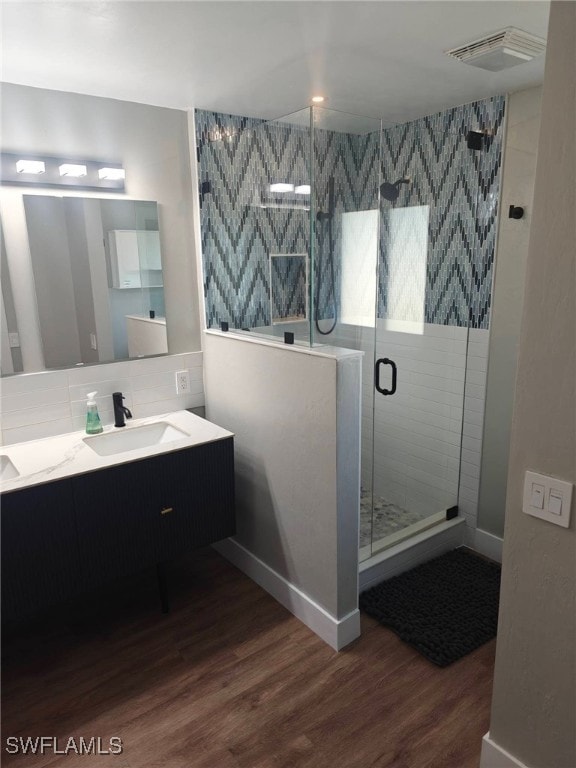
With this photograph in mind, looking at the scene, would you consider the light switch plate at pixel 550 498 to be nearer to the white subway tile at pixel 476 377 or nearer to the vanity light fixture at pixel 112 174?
the white subway tile at pixel 476 377

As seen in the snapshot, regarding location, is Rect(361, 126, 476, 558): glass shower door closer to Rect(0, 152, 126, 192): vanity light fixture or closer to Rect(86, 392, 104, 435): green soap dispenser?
Rect(0, 152, 126, 192): vanity light fixture

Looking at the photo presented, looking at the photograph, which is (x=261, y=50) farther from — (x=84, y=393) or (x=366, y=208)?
(x=84, y=393)

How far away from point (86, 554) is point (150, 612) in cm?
62

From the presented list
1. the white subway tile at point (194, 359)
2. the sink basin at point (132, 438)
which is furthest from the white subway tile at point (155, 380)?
the sink basin at point (132, 438)

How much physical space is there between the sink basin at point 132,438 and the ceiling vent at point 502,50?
1.98 m

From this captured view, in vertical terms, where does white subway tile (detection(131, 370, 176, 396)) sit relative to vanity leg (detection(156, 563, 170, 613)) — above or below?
above

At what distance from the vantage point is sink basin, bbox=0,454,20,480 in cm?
218

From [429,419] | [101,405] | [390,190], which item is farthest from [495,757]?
[390,190]

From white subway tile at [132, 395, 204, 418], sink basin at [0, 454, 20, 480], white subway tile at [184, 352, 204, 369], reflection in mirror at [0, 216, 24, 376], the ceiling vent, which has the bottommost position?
sink basin at [0, 454, 20, 480]

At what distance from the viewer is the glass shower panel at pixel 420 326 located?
9.11ft

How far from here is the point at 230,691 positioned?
2121mm

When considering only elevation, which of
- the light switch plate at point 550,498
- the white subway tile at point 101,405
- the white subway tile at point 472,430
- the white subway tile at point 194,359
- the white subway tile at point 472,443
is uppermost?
the white subway tile at point 194,359

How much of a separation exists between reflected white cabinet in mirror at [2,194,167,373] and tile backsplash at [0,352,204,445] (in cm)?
8

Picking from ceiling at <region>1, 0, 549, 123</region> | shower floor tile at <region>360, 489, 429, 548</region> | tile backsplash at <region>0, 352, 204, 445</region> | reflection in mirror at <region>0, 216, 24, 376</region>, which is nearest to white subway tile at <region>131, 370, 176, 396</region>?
tile backsplash at <region>0, 352, 204, 445</region>
